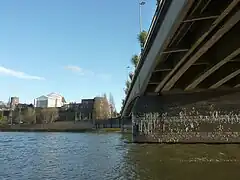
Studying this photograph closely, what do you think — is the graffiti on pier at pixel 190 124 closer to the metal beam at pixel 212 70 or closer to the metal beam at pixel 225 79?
the metal beam at pixel 225 79

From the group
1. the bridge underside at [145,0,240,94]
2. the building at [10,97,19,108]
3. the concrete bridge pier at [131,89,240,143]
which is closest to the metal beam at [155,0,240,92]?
the bridge underside at [145,0,240,94]

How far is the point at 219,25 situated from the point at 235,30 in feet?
8.06

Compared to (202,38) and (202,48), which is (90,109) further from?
(202,38)

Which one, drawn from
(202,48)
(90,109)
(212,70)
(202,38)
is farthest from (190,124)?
(90,109)

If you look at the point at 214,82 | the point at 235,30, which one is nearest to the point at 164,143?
the point at 214,82

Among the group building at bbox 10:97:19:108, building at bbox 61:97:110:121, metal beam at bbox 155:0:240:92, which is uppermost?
building at bbox 10:97:19:108

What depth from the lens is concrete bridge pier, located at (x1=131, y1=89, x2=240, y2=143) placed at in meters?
23.2

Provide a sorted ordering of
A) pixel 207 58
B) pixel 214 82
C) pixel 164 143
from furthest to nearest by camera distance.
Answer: pixel 164 143, pixel 214 82, pixel 207 58

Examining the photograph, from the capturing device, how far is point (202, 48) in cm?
1477

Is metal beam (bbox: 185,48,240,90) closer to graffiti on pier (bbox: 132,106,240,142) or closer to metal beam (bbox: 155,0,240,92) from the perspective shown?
Result: metal beam (bbox: 155,0,240,92)

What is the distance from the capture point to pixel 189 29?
1472 cm

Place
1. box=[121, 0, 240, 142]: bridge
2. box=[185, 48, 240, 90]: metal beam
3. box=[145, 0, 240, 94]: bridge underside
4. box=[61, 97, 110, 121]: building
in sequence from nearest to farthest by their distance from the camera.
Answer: box=[145, 0, 240, 94]: bridge underside
box=[185, 48, 240, 90]: metal beam
box=[121, 0, 240, 142]: bridge
box=[61, 97, 110, 121]: building

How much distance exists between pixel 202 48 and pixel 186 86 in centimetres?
965

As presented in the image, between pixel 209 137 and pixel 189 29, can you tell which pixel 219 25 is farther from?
pixel 209 137
